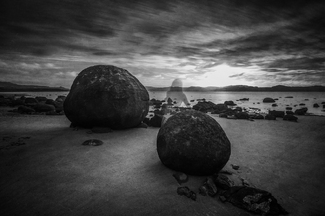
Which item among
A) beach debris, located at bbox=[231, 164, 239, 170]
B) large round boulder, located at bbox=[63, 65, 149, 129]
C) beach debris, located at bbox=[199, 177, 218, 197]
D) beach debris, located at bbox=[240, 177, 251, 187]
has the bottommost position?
beach debris, located at bbox=[240, 177, 251, 187]

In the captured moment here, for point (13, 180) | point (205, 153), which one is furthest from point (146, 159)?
point (13, 180)

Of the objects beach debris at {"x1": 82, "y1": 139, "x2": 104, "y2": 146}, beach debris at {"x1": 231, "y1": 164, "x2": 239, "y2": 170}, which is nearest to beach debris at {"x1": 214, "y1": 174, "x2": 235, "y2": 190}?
beach debris at {"x1": 231, "y1": 164, "x2": 239, "y2": 170}

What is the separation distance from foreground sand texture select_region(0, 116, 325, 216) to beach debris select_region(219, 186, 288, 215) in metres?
0.13

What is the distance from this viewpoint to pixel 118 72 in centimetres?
827

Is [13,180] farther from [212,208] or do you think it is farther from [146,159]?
[212,208]

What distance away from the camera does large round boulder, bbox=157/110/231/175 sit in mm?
3908

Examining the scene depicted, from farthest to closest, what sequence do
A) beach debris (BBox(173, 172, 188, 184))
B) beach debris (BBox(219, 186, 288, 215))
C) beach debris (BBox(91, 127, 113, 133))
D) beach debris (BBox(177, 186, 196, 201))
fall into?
beach debris (BBox(91, 127, 113, 133)) < beach debris (BBox(173, 172, 188, 184)) < beach debris (BBox(177, 186, 196, 201)) < beach debris (BBox(219, 186, 288, 215))

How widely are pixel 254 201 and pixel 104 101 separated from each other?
6.34 metres

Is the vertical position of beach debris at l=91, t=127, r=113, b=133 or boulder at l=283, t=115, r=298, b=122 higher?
boulder at l=283, t=115, r=298, b=122

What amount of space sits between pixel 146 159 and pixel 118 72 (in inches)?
201

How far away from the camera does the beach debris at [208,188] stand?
3337 millimetres

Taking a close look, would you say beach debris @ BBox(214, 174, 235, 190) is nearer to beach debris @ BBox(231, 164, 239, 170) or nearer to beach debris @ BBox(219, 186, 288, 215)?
beach debris @ BBox(219, 186, 288, 215)

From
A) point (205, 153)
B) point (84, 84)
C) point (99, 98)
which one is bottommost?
point (205, 153)

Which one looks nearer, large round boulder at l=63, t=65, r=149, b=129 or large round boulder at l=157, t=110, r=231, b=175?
large round boulder at l=157, t=110, r=231, b=175
